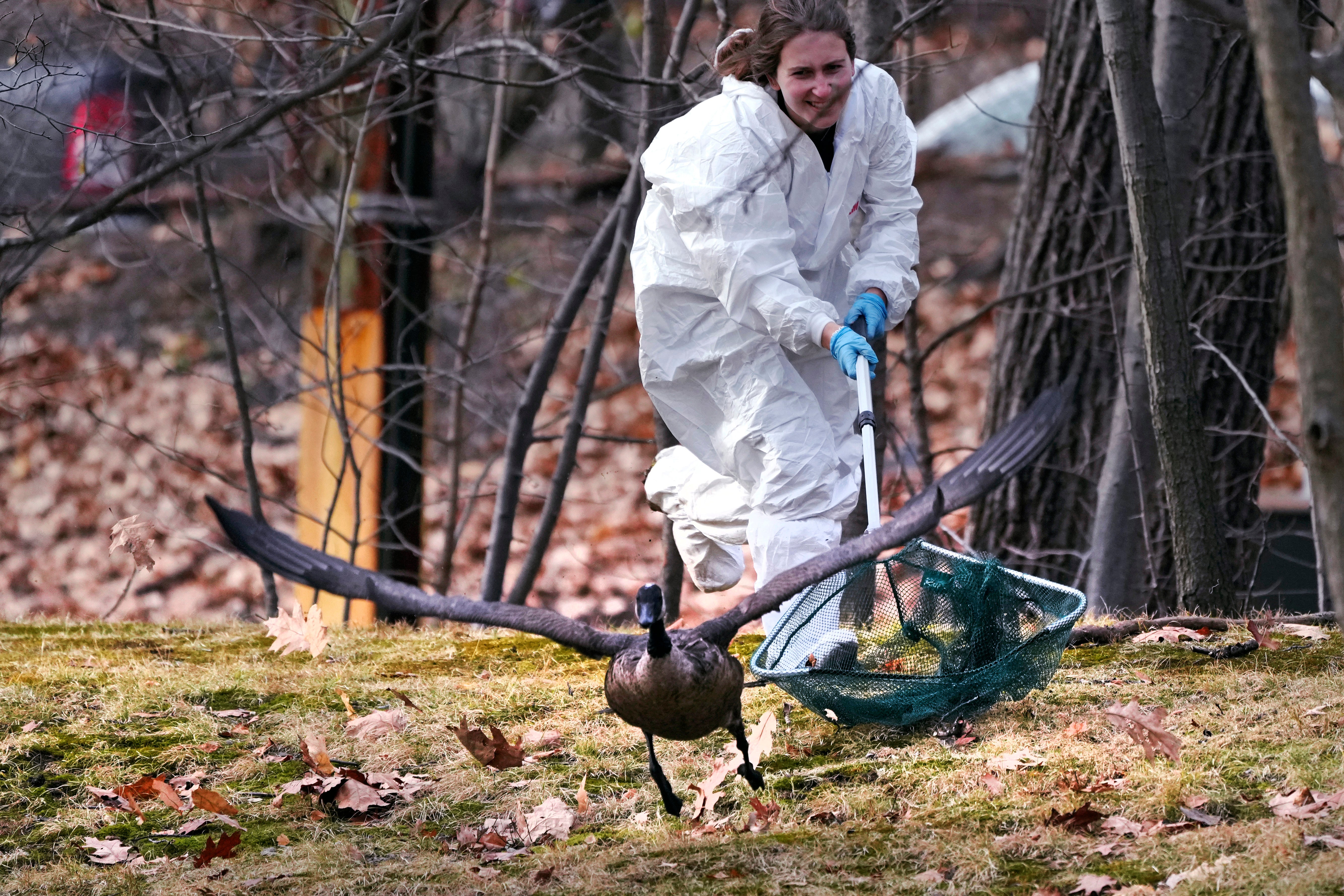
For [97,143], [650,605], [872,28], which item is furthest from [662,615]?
[97,143]

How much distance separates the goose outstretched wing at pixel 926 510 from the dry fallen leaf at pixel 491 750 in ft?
2.13

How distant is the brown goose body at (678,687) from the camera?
2.91m

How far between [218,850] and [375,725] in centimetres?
84

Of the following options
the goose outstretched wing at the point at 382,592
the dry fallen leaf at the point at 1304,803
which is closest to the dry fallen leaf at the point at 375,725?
the goose outstretched wing at the point at 382,592

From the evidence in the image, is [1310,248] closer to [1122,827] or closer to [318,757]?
[1122,827]

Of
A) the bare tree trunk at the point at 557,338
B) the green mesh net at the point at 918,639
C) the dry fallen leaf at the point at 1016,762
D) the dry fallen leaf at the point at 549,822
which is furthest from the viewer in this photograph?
the bare tree trunk at the point at 557,338

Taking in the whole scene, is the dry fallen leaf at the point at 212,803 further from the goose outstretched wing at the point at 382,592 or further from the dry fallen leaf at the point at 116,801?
the goose outstretched wing at the point at 382,592

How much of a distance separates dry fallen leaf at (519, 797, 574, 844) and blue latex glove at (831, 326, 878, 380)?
1292 millimetres

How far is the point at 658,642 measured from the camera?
114 inches

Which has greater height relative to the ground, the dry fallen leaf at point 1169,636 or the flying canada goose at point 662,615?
the flying canada goose at point 662,615

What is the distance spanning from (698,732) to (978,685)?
75 centimetres

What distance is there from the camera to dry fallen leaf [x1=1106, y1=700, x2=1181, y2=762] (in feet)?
10.0

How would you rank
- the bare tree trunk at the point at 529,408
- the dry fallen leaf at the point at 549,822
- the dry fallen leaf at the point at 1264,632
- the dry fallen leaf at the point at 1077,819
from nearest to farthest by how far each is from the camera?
the dry fallen leaf at the point at 1077,819, the dry fallen leaf at the point at 549,822, the dry fallen leaf at the point at 1264,632, the bare tree trunk at the point at 529,408

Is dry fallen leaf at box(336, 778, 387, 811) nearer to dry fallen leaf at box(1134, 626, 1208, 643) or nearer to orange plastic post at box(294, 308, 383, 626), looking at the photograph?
orange plastic post at box(294, 308, 383, 626)
